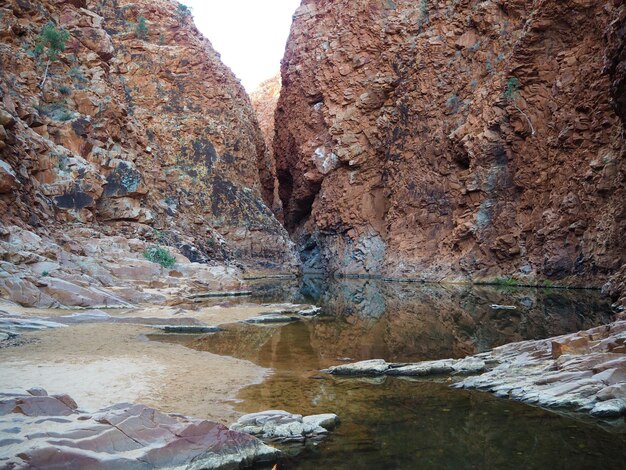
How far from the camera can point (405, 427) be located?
6645 mm

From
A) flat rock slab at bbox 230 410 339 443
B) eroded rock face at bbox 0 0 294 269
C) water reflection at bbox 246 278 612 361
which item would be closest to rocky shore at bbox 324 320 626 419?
water reflection at bbox 246 278 612 361

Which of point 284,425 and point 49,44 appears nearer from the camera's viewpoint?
point 284,425

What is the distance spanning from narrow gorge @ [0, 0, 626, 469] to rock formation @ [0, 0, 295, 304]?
0.17 m

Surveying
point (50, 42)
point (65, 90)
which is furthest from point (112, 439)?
point (50, 42)

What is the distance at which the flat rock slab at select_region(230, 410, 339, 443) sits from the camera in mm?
6168

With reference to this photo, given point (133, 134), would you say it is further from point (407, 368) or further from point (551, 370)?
point (551, 370)

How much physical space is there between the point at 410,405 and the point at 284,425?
211cm

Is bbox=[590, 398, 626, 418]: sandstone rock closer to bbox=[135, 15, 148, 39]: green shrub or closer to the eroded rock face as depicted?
the eroded rock face

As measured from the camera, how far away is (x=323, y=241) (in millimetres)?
55438

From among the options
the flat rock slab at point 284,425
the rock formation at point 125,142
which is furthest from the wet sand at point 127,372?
the rock formation at point 125,142

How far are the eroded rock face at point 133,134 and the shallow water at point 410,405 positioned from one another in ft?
40.4

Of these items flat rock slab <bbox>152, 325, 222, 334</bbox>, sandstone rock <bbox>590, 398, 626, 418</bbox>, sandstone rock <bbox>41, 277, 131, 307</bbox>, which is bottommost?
sandstone rock <bbox>590, 398, 626, 418</bbox>

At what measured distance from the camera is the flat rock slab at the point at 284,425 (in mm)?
6168

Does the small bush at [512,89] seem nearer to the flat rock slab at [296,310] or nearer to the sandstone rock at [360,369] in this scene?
the flat rock slab at [296,310]
